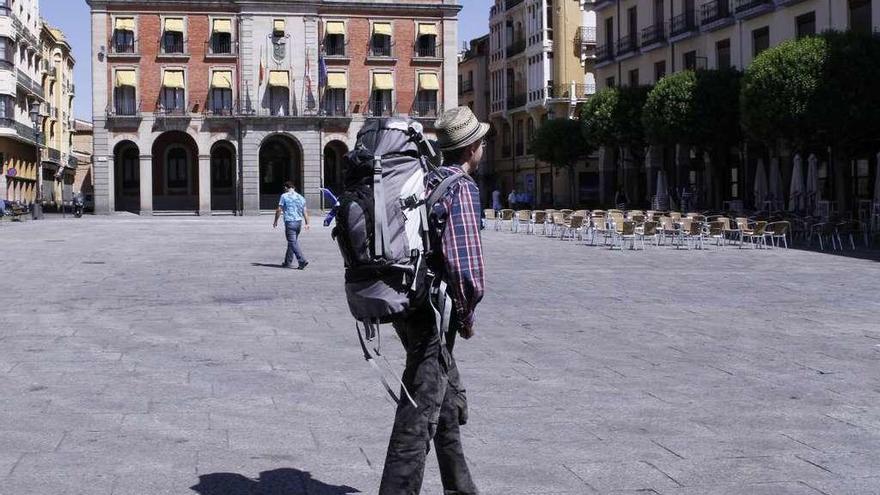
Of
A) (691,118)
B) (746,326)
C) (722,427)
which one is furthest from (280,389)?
(691,118)

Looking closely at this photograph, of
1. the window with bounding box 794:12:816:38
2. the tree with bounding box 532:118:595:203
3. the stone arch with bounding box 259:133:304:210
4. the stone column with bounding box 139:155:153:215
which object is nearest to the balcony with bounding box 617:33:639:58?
the tree with bounding box 532:118:595:203

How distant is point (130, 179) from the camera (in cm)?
6103

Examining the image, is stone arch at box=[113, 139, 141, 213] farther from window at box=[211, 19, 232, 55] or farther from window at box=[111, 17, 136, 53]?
window at box=[211, 19, 232, 55]

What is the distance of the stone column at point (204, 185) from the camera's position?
57.4 meters

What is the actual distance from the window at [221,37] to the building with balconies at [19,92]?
1033 cm

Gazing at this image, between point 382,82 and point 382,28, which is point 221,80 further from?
point 382,28

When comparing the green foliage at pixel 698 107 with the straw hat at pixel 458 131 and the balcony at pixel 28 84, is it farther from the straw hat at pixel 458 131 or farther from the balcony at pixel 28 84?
the balcony at pixel 28 84

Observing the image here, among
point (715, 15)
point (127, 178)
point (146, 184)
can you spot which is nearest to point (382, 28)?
point (146, 184)

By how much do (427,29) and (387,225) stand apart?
5707cm

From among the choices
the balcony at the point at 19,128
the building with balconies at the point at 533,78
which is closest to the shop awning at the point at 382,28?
the building with balconies at the point at 533,78

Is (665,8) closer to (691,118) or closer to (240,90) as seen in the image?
(691,118)

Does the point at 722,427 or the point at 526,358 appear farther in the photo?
the point at 526,358

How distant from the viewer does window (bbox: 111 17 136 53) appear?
5647 centimetres

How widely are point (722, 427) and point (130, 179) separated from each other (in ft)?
191
